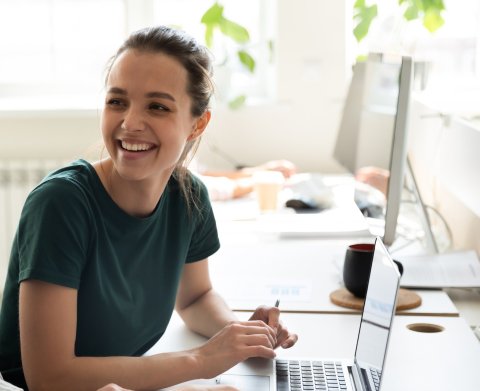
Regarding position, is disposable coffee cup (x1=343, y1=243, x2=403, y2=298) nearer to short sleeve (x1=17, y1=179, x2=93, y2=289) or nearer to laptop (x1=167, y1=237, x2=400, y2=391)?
laptop (x1=167, y1=237, x2=400, y2=391)

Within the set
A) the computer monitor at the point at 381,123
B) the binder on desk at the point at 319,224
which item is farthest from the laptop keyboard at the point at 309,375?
the binder on desk at the point at 319,224

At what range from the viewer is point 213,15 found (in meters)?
3.15

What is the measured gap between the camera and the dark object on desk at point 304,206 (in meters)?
2.51

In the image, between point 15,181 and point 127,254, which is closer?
point 127,254

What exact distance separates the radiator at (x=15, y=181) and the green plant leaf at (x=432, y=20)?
5.16 feet

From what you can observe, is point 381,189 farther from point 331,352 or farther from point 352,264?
point 331,352

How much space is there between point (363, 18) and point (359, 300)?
5.56 feet

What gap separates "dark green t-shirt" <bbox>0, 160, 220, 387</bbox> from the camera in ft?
3.93

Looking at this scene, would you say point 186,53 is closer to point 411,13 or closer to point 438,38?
point 411,13

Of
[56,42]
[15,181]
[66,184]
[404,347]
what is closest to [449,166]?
[404,347]

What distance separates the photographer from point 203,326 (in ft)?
4.88

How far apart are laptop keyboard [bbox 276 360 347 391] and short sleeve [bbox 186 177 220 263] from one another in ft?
1.06

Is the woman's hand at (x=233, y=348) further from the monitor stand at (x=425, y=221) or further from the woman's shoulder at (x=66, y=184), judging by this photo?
the monitor stand at (x=425, y=221)

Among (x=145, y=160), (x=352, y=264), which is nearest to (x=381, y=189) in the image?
(x=352, y=264)
